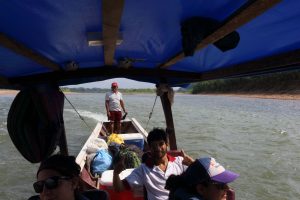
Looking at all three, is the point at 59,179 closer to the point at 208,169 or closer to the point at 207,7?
the point at 208,169

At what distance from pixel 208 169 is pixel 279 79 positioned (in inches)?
2089

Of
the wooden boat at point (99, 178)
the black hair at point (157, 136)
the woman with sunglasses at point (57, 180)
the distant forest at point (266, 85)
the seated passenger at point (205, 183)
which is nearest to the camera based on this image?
the woman with sunglasses at point (57, 180)

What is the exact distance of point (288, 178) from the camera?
33.3 ft

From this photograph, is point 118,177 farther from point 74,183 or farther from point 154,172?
point 74,183

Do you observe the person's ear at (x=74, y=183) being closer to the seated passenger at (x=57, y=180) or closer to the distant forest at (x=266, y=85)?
the seated passenger at (x=57, y=180)

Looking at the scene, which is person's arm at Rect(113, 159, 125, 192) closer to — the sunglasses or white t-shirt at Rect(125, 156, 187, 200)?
white t-shirt at Rect(125, 156, 187, 200)

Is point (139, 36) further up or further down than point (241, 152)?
further up

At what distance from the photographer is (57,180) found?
2008mm

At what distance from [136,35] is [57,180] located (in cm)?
140

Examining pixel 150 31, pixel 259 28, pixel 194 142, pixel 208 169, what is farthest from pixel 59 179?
pixel 194 142

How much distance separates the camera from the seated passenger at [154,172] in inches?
133

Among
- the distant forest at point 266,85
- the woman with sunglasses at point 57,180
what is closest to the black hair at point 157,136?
the woman with sunglasses at point 57,180

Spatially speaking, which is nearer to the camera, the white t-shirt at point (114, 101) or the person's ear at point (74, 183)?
the person's ear at point (74, 183)

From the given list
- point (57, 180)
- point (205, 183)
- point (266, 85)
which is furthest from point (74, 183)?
point (266, 85)
